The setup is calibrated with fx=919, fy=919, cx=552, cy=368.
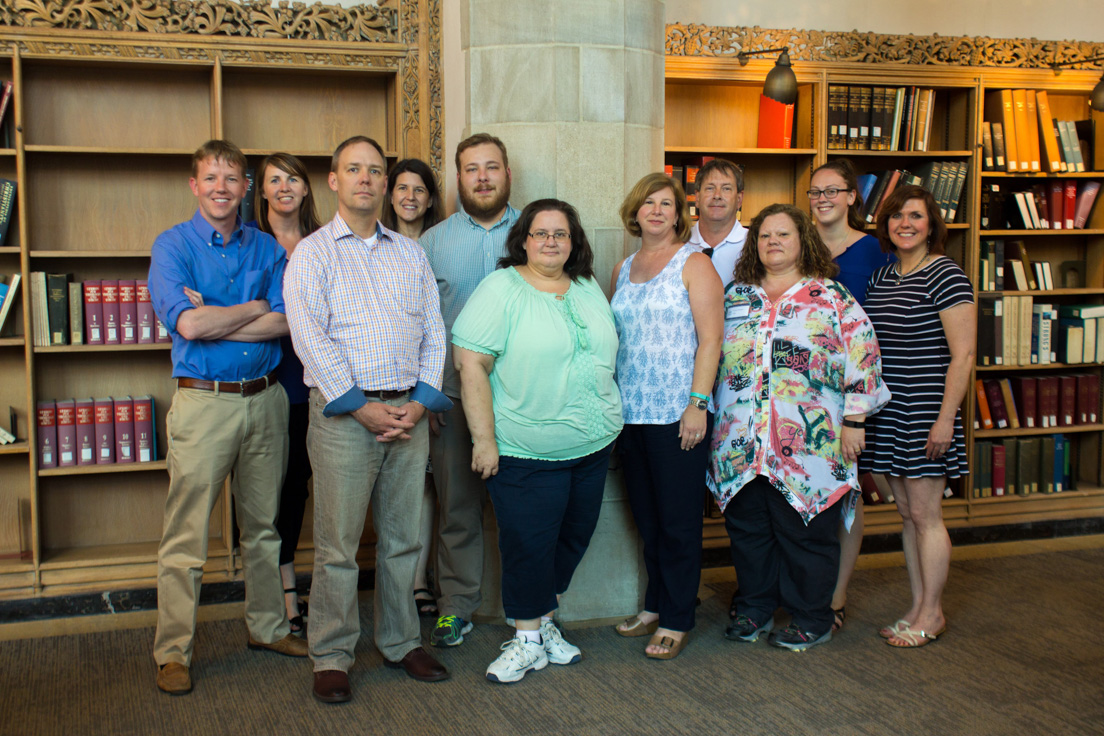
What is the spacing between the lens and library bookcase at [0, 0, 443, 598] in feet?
12.1

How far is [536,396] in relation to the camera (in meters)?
2.88

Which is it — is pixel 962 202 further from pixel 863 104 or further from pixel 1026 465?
pixel 1026 465

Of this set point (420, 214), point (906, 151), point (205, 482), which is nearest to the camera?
point (205, 482)

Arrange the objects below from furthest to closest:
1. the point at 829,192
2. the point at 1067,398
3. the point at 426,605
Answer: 1. the point at 1067,398
2. the point at 426,605
3. the point at 829,192

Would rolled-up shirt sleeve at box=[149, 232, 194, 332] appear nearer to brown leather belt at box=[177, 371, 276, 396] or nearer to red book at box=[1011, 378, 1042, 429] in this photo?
brown leather belt at box=[177, 371, 276, 396]

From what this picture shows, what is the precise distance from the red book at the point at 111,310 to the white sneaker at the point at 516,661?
82.5 inches

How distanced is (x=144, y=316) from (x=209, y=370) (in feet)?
3.74

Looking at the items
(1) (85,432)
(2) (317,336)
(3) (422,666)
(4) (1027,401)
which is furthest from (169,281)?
(4) (1027,401)

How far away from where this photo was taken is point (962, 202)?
471cm

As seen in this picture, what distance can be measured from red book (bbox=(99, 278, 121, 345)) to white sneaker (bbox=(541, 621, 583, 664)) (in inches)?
84.7

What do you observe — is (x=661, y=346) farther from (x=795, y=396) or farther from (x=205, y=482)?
(x=205, y=482)

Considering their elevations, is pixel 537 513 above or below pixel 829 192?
below

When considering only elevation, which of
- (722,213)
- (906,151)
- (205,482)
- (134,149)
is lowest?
(205,482)

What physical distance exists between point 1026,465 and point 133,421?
4413 mm
